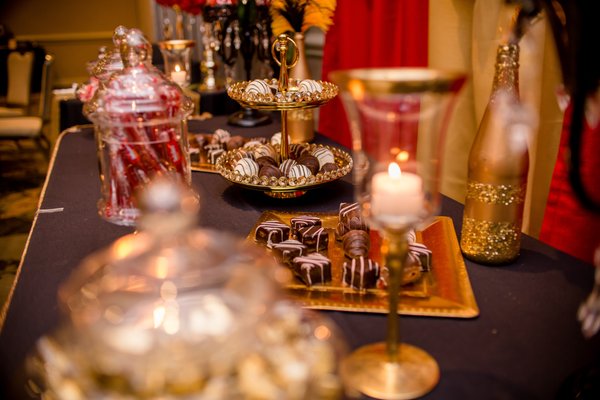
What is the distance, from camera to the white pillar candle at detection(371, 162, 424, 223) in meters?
0.59

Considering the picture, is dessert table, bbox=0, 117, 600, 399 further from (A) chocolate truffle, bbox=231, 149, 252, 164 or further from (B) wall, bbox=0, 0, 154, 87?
(B) wall, bbox=0, 0, 154, 87

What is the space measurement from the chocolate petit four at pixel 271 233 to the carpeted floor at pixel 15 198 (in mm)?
1483

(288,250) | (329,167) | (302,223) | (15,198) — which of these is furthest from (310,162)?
(15,198)

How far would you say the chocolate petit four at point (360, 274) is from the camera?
843 mm

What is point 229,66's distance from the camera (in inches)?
95.5

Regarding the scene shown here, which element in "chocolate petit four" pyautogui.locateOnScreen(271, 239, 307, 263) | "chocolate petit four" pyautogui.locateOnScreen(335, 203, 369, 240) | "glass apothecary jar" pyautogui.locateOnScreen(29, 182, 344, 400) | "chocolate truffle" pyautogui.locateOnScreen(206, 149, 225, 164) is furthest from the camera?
"chocolate truffle" pyautogui.locateOnScreen(206, 149, 225, 164)

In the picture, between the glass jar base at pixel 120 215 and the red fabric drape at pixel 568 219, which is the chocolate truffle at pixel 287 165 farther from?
the red fabric drape at pixel 568 219

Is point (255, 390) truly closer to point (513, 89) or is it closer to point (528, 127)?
point (528, 127)

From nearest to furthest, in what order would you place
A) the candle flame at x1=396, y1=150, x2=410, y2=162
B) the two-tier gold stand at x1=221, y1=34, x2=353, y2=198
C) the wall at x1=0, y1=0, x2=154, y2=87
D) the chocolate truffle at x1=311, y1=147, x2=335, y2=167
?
1. the candle flame at x1=396, y1=150, x2=410, y2=162
2. the two-tier gold stand at x1=221, y1=34, x2=353, y2=198
3. the chocolate truffle at x1=311, y1=147, x2=335, y2=167
4. the wall at x1=0, y1=0, x2=154, y2=87

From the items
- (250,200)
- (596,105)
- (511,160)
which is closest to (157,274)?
(596,105)

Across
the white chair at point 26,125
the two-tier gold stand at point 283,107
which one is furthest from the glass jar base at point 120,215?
the white chair at point 26,125

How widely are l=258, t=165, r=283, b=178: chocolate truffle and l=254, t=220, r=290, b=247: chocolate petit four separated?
245 mm

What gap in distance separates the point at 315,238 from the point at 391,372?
37 cm

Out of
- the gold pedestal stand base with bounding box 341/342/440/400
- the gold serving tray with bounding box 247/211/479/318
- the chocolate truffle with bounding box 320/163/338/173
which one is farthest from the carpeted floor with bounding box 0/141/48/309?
the gold pedestal stand base with bounding box 341/342/440/400
